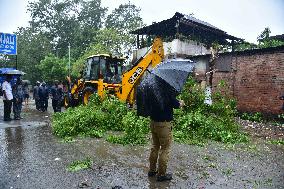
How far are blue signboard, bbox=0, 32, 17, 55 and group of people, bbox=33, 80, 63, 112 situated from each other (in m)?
2.80

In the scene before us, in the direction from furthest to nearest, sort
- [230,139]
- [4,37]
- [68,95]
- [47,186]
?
1. [68,95]
2. [4,37]
3. [230,139]
4. [47,186]

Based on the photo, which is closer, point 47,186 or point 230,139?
point 47,186

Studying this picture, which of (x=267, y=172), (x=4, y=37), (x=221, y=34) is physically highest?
(x=221, y=34)

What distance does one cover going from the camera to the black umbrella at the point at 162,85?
5.05 m

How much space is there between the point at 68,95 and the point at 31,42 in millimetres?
25501

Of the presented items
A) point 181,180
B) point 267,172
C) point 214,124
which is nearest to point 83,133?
point 214,124

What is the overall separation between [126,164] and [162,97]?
2.03 metres

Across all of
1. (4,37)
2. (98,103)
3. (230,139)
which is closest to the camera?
(230,139)

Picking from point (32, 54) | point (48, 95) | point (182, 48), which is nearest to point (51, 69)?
point (32, 54)

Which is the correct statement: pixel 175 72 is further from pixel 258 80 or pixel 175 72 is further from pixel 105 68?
pixel 258 80

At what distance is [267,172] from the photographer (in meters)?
6.02

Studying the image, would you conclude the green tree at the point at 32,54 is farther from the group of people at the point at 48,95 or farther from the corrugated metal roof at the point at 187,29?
the group of people at the point at 48,95

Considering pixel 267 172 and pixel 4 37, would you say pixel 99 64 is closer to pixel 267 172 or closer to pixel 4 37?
pixel 4 37

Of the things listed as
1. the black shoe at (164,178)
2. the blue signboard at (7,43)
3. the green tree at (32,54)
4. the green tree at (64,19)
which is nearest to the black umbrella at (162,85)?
the black shoe at (164,178)
